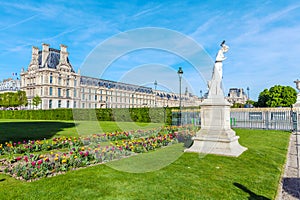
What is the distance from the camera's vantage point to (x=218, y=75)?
774cm

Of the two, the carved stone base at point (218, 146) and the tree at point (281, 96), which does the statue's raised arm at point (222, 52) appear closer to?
the carved stone base at point (218, 146)

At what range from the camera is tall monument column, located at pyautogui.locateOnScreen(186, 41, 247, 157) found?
696 cm

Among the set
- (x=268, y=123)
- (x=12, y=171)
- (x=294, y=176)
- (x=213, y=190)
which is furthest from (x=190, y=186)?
(x=268, y=123)

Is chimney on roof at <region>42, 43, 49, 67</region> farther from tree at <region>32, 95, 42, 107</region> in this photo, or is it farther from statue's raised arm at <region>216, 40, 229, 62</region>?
statue's raised arm at <region>216, 40, 229, 62</region>

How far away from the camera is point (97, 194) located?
373 cm

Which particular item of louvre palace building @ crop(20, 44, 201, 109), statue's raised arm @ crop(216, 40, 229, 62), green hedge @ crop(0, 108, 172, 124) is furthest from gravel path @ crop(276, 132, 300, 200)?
louvre palace building @ crop(20, 44, 201, 109)

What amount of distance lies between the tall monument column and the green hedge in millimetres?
14200

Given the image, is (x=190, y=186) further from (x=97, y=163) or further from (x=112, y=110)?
(x=112, y=110)

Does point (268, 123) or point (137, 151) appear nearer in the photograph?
point (137, 151)

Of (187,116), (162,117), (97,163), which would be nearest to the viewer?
(97,163)

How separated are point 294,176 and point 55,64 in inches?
2582

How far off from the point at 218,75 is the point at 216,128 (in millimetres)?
1891

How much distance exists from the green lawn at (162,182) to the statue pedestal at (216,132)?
2.71 ft

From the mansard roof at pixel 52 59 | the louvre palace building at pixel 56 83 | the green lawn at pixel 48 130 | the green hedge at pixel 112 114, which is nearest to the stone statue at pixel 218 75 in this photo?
the green lawn at pixel 48 130
